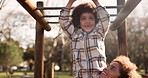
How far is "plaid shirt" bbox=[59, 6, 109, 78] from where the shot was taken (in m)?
1.86

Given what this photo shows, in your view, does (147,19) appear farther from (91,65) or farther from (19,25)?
(91,65)

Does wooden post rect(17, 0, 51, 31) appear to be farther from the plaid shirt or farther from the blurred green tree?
the blurred green tree

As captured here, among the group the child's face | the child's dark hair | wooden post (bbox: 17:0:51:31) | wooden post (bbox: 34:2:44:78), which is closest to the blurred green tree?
wooden post (bbox: 34:2:44:78)

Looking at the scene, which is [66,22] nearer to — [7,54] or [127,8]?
[127,8]

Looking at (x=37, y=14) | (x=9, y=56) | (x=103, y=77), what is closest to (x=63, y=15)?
(x=37, y=14)

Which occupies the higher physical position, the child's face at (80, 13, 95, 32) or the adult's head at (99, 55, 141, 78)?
the child's face at (80, 13, 95, 32)

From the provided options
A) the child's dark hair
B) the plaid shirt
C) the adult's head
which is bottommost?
the adult's head

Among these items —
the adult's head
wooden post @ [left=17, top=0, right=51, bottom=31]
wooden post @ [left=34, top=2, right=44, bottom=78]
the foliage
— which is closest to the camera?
the adult's head

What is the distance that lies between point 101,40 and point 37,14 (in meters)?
0.76

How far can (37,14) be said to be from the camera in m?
2.38

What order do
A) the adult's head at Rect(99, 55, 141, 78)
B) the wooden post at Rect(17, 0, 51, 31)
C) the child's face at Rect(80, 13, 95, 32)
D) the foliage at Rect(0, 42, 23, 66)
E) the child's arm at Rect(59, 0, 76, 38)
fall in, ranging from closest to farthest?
the adult's head at Rect(99, 55, 141, 78) → the wooden post at Rect(17, 0, 51, 31) → the child's face at Rect(80, 13, 95, 32) → the child's arm at Rect(59, 0, 76, 38) → the foliage at Rect(0, 42, 23, 66)

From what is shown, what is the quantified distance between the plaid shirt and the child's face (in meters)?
0.04

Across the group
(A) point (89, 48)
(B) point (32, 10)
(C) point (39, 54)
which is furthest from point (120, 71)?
(C) point (39, 54)

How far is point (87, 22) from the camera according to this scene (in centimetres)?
197
